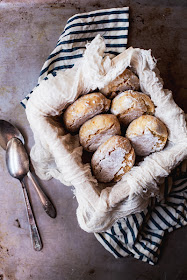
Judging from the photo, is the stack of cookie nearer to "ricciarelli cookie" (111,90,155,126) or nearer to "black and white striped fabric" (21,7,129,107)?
"ricciarelli cookie" (111,90,155,126)

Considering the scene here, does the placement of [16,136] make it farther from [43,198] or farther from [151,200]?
[151,200]

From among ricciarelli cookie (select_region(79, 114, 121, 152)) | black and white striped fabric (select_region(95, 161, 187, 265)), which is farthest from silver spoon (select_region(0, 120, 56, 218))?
ricciarelli cookie (select_region(79, 114, 121, 152))

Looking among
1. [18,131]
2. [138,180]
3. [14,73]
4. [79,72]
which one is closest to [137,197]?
[138,180]

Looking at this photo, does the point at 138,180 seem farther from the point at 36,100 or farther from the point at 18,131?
the point at 18,131

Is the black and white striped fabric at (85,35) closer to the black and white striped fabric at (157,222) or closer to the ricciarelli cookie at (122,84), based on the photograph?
the ricciarelli cookie at (122,84)

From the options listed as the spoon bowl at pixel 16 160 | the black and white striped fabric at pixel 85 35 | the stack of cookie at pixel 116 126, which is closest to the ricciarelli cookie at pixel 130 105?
the stack of cookie at pixel 116 126

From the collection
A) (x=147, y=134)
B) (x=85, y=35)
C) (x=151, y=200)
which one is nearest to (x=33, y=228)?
(x=151, y=200)

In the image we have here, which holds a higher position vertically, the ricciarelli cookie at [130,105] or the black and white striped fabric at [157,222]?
the ricciarelli cookie at [130,105]
